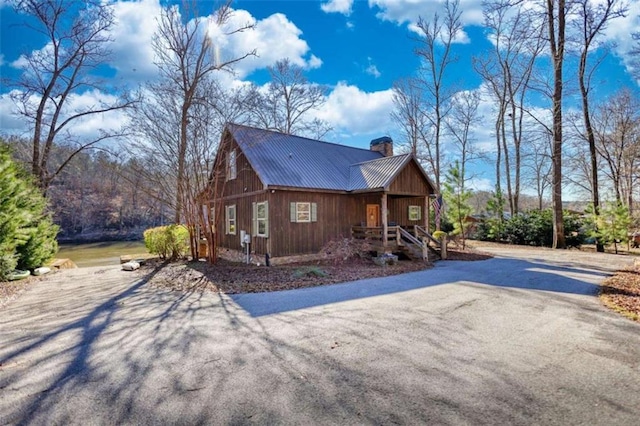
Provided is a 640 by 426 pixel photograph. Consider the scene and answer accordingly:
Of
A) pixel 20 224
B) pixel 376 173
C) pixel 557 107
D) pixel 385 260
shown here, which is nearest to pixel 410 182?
pixel 376 173

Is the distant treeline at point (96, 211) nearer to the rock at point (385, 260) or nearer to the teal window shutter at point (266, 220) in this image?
the teal window shutter at point (266, 220)

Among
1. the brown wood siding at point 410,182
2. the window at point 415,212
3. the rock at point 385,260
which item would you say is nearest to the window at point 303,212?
the rock at point 385,260

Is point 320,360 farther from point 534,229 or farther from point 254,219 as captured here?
point 534,229

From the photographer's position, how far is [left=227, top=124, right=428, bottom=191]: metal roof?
1255cm

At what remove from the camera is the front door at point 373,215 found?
15.0 metres

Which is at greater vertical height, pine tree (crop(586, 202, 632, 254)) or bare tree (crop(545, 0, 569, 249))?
bare tree (crop(545, 0, 569, 249))

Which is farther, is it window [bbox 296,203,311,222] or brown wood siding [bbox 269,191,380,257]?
window [bbox 296,203,311,222]

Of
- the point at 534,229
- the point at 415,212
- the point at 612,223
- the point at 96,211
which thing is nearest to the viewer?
the point at 612,223

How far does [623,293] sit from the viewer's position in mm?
6938

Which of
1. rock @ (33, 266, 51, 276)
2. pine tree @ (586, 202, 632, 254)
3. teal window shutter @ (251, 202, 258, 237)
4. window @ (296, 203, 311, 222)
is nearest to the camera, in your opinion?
rock @ (33, 266, 51, 276)

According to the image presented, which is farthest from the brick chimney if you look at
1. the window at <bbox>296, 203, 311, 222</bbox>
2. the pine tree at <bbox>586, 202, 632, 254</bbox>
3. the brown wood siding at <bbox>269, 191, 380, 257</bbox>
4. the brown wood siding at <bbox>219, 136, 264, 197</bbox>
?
the pine tree at <bbox>586, 202, 632, 254</bbox>

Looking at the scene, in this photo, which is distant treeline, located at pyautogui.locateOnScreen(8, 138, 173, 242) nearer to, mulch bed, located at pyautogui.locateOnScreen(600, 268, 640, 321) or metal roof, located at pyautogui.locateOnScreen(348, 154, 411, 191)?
metal roof, located at pyautogui.locateOnScreen(348, 154, 411, 191)

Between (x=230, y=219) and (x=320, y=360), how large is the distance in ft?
40.0

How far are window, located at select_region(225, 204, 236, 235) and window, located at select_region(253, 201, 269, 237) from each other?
223cm
